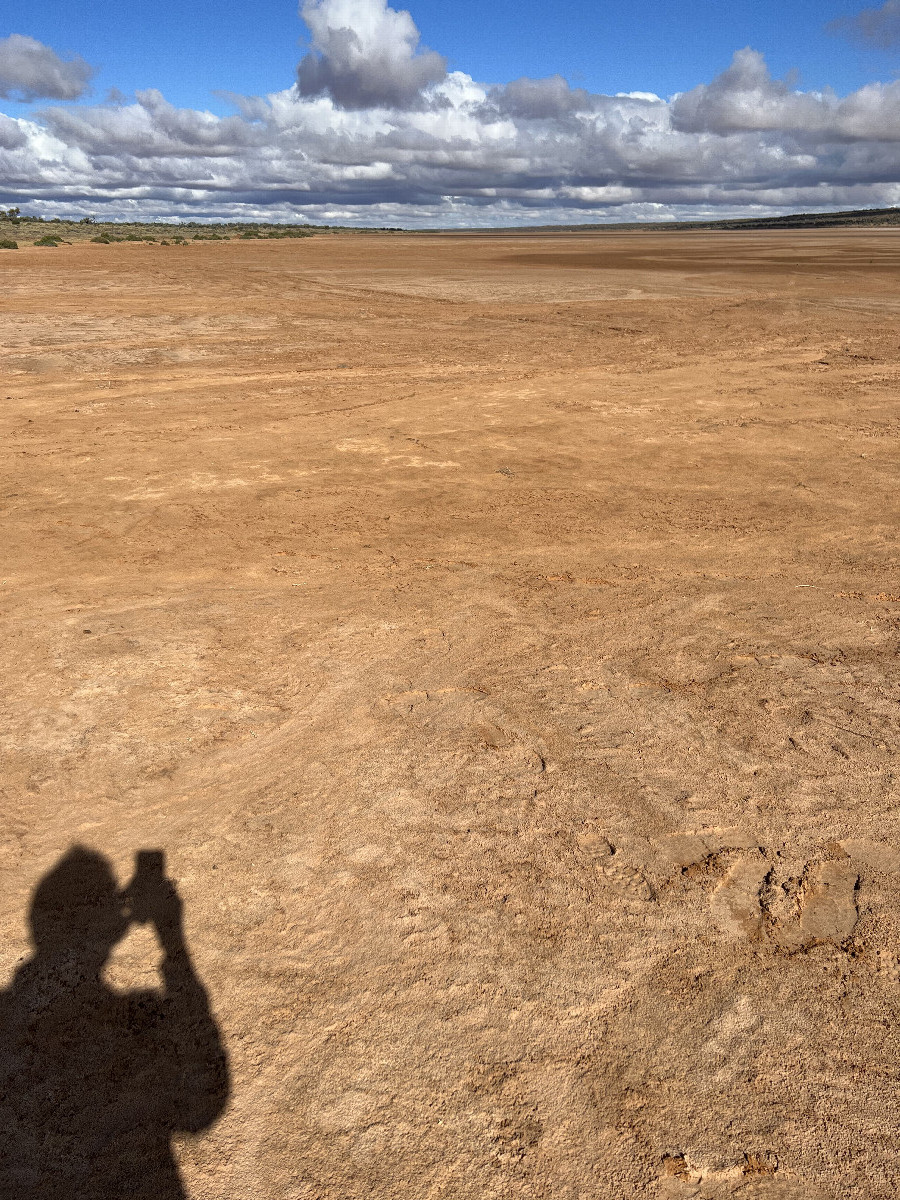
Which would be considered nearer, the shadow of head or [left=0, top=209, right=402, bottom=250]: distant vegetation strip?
the shadow of head

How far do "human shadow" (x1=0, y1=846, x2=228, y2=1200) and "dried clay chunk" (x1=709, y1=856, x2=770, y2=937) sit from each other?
1850 millimetres

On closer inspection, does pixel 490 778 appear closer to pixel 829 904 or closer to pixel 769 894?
pixel 769 894

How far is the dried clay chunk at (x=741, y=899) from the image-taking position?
308 cm

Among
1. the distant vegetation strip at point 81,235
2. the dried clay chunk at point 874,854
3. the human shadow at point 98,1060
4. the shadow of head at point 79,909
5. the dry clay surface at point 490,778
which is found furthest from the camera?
the distant vegetation strip at point 81,235

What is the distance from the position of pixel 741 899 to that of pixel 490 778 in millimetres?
1188

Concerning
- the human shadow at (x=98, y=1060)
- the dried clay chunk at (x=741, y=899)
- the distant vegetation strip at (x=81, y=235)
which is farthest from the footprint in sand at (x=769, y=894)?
the distant vegetation strip at (x=81, y=235)

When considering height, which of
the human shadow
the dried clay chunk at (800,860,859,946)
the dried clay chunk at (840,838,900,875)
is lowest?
the human shadow

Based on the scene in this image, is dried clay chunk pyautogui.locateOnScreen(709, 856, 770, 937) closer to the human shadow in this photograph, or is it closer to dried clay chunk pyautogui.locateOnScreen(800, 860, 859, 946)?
dried clay chunk pyautogui.locateOnScreen(800, 860, 859, 946)

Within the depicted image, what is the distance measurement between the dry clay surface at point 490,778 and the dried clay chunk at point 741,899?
2 cm

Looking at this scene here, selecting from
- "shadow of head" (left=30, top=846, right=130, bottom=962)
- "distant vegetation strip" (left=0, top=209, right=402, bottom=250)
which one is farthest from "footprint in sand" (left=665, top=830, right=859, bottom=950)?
"distant vegetation strip" (left=0, top=209, right=402, bottom=250)

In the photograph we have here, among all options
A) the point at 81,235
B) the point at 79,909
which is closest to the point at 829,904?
the point at 79,909

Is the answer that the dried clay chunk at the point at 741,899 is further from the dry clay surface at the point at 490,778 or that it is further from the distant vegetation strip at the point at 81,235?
the distant vegetation strip at the point at 81,235

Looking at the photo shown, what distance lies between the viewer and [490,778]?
384 centimetres

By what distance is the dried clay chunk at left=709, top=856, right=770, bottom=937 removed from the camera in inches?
121
